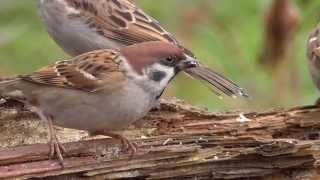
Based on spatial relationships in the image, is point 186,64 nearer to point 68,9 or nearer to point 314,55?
point 68,9

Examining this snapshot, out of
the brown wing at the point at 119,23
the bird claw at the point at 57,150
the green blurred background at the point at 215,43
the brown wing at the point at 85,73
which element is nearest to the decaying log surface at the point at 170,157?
the bird claw at the point at 57,150

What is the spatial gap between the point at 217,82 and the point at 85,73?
107 centimetres

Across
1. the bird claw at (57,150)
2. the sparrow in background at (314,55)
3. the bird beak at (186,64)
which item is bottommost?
the bird claw at (57,150)

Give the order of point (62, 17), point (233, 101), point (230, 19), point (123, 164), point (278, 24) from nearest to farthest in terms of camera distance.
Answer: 1. point (123, 164)
2. point (278, 24)
3. point (62, 17)
4. point (233, 101)
5. point (230, 19)

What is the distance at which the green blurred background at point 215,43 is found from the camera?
8.16m

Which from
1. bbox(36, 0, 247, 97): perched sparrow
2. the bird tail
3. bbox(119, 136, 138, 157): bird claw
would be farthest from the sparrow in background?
bbox(119, 136, 138, 157): bird claw

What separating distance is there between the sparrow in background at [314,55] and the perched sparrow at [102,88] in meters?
1.54

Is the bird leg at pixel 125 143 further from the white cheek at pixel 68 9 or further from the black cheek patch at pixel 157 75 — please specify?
the white cheek at pixel 68 9

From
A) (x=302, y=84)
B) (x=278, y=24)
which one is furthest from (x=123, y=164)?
(x=302, y=84)

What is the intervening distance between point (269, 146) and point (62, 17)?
1.86 m

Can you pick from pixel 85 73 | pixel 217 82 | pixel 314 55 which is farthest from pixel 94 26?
pixel 314 55

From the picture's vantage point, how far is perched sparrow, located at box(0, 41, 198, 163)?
6.55 metres

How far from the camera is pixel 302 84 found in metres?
8.75

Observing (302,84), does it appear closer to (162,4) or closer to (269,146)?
(162,4)
